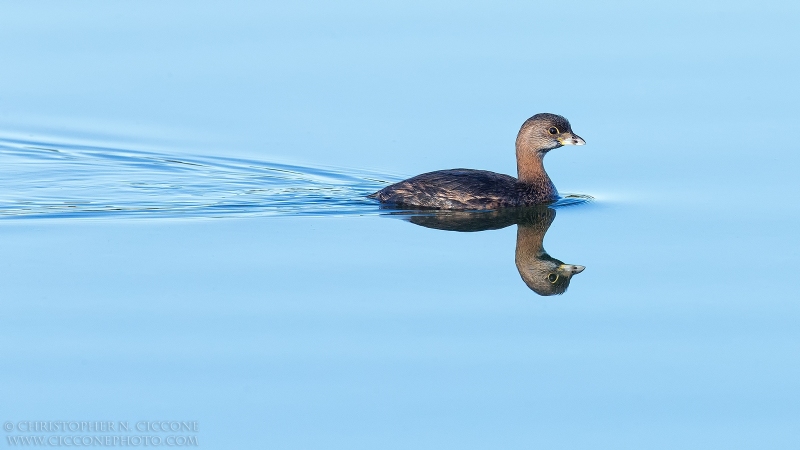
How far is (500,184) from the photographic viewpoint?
51.8ft

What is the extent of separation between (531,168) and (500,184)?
78 cm

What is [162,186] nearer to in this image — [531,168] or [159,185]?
[159,185]

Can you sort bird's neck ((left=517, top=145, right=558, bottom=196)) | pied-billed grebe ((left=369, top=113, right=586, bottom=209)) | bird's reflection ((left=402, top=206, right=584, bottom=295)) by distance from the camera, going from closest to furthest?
bird's reflection ((left=402, top=206, right=584, bottom=295)) → pied-billed grebe ((left=369, top=113, right=586, bottom=209)) → bird's neck ((left=517, top=145, right=558, bottom=196))

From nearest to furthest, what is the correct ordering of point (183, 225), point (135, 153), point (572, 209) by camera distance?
1. point (183, 225)
2. point (572, 209)
3. point (135, 153)

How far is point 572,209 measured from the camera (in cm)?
1571

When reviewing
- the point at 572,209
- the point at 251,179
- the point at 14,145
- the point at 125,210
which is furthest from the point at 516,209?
the point at 14,145

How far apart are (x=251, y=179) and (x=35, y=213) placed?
2.77 m

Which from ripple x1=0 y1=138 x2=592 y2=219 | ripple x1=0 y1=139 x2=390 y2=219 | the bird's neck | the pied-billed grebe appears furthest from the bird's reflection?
ripple x1=0 y1=139 x2=390 y2=219

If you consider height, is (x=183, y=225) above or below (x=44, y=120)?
below

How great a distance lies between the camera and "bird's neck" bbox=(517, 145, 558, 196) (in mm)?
16266

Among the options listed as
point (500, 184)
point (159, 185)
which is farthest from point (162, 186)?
point (500, 184)

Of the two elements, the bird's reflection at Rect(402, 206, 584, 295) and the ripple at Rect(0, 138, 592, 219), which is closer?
the bird's reflection at Rect(402, 206, 584, 295)

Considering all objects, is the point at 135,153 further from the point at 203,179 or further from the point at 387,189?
the point at 387,189

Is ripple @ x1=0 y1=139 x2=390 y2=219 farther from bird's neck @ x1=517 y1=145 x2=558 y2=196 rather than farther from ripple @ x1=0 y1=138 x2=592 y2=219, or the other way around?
bird's neck @ x1=517 y1=145 x2=558 y2=196
